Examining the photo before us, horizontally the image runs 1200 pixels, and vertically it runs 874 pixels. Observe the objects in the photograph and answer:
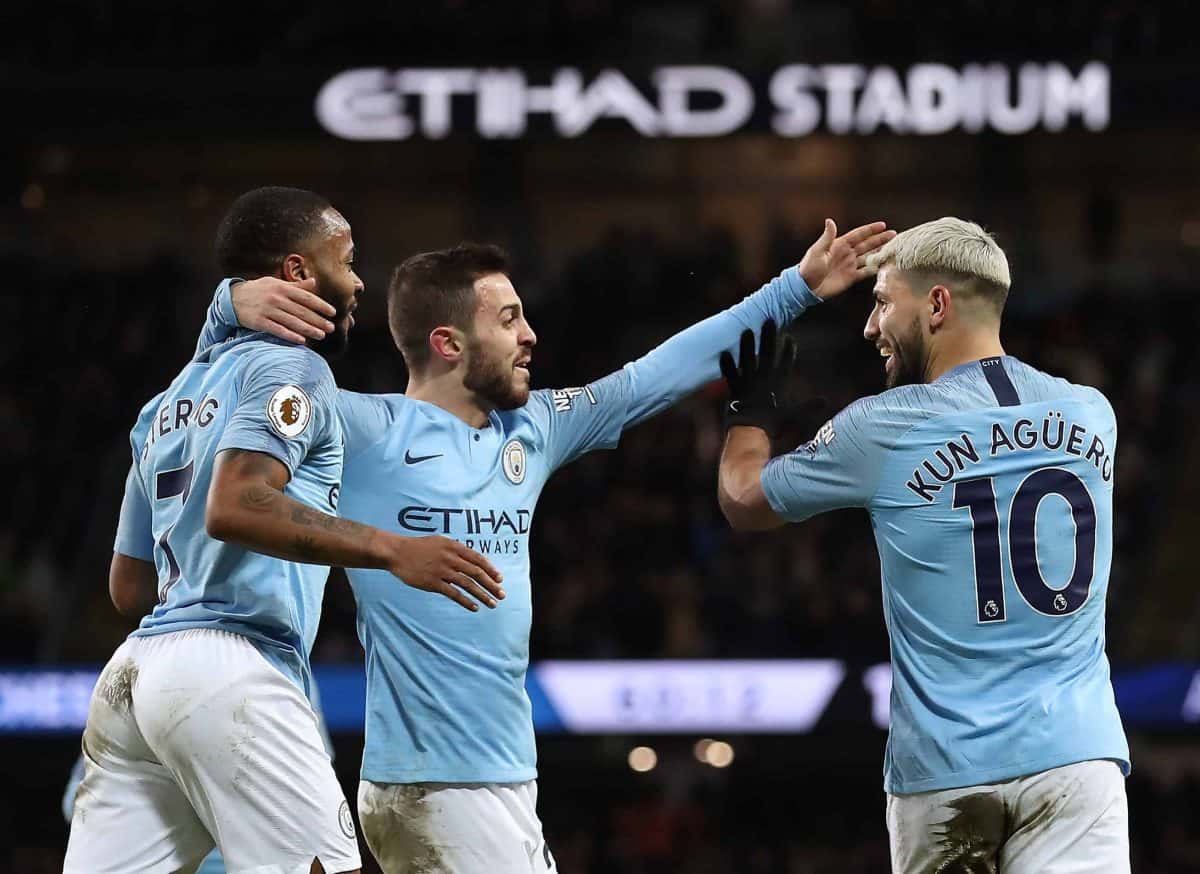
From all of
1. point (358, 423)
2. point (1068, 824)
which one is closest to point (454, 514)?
point (358, 423)

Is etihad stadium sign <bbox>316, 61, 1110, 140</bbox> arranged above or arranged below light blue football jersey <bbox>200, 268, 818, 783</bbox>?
above

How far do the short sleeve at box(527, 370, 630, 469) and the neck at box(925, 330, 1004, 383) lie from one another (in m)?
0.95

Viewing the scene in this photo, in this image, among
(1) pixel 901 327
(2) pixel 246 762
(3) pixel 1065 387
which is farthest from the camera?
(1) pixel 901 327

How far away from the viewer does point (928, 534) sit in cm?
404

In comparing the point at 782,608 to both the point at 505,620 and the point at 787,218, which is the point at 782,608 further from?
the point at 505,620

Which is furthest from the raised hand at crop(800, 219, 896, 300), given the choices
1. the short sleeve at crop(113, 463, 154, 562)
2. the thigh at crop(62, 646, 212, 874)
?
the thigh at crop(62, 646, 212, 874)

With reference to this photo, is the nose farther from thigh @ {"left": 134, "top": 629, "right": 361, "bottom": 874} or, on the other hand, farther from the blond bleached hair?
thigh @ {"left": 134, "top": 629, "right": 361, "bottom": 874}

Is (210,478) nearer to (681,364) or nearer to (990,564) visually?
(681,364)

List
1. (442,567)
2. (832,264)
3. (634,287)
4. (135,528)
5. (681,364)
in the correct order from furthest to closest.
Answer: (634,287) < (832,264) < (681,364) < (135,528) < (442,567)

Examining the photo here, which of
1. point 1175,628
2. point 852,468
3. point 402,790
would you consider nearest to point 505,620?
point 402,790

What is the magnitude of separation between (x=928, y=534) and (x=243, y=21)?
46.6ft

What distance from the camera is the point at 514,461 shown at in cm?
451

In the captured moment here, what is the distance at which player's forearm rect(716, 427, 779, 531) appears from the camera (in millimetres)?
4363

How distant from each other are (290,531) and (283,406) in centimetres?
A: 34
